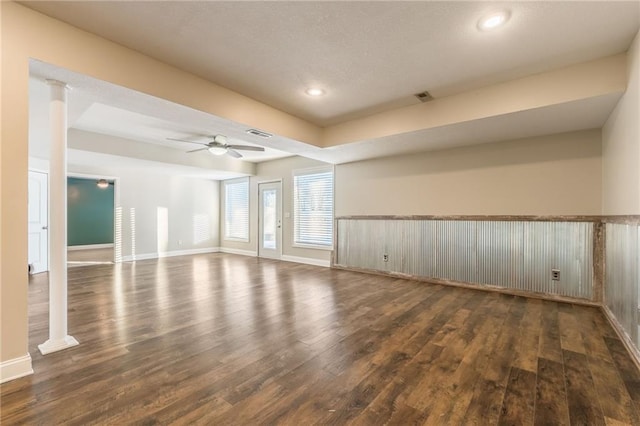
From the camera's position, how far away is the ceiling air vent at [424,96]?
11.4ft

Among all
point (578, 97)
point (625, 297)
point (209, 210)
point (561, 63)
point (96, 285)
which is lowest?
point (96, 285)

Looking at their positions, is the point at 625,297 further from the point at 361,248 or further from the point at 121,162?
the point at 121,162

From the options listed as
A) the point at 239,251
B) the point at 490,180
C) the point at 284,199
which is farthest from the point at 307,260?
the point at 490,180

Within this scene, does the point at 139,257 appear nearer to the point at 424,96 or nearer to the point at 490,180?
the point at 424,96

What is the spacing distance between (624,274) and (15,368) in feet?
16.7

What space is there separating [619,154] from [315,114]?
140 inches

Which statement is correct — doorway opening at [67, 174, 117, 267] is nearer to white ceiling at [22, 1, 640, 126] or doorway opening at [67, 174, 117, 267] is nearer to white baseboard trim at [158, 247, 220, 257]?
white baseboard trim at [158, 247, 220, 257]

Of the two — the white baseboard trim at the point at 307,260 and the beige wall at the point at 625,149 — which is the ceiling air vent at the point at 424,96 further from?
the white baseboard trim at the point at 307,260

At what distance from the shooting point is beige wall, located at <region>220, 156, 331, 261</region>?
22.3ft

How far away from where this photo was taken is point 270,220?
7773 mm

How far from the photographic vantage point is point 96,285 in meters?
4.63

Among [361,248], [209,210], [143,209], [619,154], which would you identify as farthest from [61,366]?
[209,210]

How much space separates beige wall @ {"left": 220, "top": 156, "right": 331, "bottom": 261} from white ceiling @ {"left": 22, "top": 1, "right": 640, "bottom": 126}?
3.62m

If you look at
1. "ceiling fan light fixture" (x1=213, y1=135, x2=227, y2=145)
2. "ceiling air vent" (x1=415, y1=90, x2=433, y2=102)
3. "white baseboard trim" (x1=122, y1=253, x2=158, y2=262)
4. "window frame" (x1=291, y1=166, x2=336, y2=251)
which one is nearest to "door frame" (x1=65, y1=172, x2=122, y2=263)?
"white baseboard trim" (x1=122, y1=253, x2=158, y2=262)
